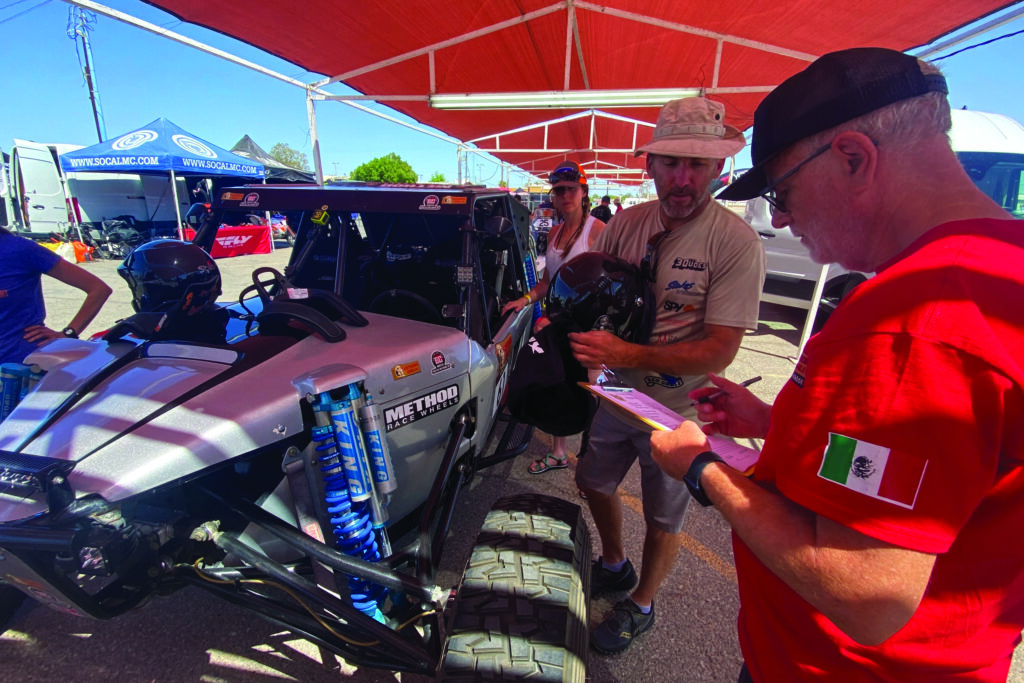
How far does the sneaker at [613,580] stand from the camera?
2.39 m

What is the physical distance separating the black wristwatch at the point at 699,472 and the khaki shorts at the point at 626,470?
1.01 meters

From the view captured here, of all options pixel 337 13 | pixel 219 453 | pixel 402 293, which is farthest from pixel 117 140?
pixel 219 453

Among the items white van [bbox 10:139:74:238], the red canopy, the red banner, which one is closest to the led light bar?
the red canopy

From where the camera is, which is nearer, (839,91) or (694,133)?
(839,91)

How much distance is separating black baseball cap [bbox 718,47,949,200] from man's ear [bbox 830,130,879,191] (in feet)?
0.12

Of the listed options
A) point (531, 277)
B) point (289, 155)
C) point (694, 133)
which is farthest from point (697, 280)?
point (289, 155)

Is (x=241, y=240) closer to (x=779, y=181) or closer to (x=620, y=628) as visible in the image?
(x=620, y=628)

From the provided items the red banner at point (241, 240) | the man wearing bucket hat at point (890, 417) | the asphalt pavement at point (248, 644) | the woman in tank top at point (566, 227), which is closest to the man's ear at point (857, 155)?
the man wearing bucket hat at point (890, 417)

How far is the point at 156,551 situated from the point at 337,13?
5.18 metres

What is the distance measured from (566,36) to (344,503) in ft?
18.4

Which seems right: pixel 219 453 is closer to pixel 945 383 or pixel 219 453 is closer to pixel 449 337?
pixel 449 337

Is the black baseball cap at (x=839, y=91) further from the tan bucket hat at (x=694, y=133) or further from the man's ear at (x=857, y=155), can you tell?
the tan bucket hat at (x=694, y=133)

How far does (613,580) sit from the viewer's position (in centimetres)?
239

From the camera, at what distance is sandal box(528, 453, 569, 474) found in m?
3.58
